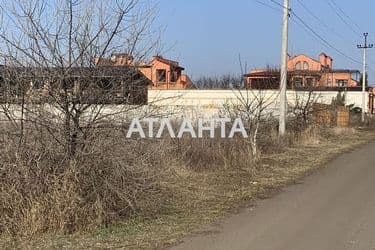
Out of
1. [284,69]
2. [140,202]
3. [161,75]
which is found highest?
[284,69]

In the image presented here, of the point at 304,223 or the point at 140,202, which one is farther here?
the point at 140,202

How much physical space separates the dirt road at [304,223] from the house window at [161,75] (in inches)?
115

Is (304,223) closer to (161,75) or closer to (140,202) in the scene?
(140,202)

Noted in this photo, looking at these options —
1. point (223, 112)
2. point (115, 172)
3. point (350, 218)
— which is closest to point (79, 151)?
point (115, 172)

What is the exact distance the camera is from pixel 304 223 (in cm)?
910

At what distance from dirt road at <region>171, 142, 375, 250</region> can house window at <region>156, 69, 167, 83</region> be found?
9.58 ft

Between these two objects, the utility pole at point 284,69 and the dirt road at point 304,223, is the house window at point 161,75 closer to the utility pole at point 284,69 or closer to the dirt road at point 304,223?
the dirt road at point 304,223

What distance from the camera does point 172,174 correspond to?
43.4 feet

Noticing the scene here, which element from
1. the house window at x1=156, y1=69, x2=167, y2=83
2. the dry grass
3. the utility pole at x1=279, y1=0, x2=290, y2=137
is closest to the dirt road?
the dry grass

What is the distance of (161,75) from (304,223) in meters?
4.14

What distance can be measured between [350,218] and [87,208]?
13.6 feet

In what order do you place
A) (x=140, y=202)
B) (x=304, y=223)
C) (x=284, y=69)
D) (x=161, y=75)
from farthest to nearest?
(x=284, y=69)
(x=161, y=75)
(x=140, y=202)
(x=304, y=223)

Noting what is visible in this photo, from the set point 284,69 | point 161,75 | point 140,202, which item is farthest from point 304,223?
point 284,69

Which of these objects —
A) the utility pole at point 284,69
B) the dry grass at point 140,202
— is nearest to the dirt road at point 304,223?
the dry grass at point 140,202
